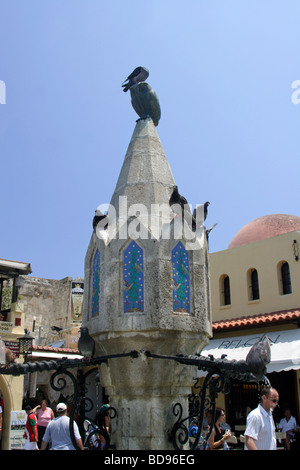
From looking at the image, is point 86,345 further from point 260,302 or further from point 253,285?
point 253,285

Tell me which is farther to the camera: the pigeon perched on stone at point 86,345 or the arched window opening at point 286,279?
the arched window opening at point 286,279

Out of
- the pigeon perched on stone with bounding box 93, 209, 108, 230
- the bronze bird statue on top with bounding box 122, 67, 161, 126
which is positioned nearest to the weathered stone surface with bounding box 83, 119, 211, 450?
the pigeon perched on stone with bounding box 93, 209, 108, 230

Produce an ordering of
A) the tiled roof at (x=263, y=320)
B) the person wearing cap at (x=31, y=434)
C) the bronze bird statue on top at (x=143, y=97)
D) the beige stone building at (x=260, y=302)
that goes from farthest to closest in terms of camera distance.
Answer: the beige stone building at (x=260, y=302) < the tiled roof at (x=263, y=320) < the person wearing cap at (x=31, y=434) < the bronze bird statue on top at (x=143, y=97)

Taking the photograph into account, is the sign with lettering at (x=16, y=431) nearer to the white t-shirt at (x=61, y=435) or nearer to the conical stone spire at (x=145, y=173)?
the white t-shirt at (x=61, y=435)

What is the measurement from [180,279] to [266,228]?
12.8 m

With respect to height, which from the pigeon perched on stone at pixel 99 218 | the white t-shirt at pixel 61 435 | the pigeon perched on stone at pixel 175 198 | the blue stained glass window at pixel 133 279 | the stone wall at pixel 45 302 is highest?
the stone wall at pixel 45 302

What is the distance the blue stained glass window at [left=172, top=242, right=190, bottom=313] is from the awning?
6570 millimetres

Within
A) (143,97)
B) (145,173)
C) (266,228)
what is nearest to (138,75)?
(143,97)

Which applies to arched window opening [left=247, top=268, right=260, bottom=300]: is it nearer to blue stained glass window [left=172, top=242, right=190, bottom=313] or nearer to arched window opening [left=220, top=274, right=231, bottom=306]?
arched window opening [left=220, top=274, right=231, bottom=306]

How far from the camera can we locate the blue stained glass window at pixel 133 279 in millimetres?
4902

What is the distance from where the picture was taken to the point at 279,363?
1207 centimetres

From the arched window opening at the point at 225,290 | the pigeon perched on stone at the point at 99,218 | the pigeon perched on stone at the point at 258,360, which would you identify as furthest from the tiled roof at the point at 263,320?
the pigeon perched on stone at the point at 258,360

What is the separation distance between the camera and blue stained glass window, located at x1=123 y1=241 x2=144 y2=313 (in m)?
4.90
